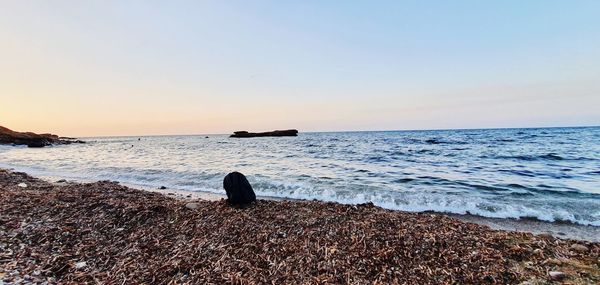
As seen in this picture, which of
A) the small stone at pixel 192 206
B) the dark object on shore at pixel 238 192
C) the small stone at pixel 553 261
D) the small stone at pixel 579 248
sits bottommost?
the small stone at pixel 579 248

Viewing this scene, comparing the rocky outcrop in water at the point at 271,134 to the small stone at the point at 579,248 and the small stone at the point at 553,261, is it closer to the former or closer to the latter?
the small stone at the point at 579,248

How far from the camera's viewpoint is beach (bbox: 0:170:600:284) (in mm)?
4125

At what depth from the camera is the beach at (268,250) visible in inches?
162

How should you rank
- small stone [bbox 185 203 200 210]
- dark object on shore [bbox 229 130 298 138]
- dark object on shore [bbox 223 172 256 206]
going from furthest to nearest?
dark object on shore [bbox 229 130 298 138], dark object on shore [bbox 223 172 256 206], small stone [bbox 185 203 200 210]

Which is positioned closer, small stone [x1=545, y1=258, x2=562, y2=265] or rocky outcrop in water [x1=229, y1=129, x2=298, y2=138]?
small stone [x1=545, y1=258, x2=562, y2=265]

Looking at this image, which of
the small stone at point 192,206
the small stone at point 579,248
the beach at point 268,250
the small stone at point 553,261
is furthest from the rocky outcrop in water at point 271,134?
the small stone at point 553,261

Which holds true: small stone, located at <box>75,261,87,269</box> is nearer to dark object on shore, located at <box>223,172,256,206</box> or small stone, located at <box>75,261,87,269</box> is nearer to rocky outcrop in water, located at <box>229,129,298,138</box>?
dark object on shore, located at <box>223,172,256,206</box>

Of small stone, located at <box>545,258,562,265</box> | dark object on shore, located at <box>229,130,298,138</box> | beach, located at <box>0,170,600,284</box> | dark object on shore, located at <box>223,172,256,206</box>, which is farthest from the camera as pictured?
dark object on shore, located at <box>229,130,298,138</box>

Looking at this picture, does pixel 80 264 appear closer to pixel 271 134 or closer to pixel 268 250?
pixel 268 250

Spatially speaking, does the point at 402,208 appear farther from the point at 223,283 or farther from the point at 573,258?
the point at 223,283

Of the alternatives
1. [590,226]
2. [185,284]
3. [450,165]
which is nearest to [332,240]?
[185,284]

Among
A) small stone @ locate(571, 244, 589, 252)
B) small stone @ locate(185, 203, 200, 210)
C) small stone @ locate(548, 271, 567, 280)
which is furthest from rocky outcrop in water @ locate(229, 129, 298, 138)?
small stone @ locate(548, 271, 567, 280)

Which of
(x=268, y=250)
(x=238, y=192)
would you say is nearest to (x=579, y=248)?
(x=268, y=250)

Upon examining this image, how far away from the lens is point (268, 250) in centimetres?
492
